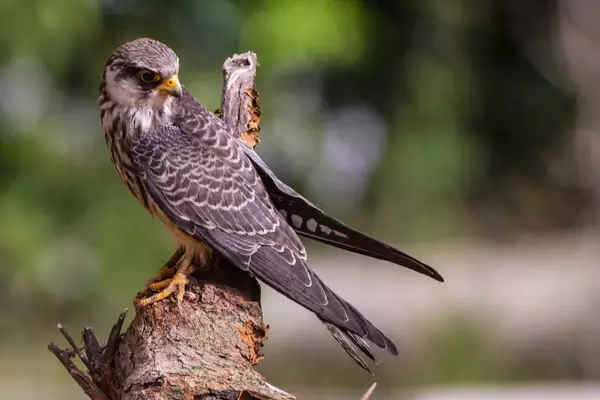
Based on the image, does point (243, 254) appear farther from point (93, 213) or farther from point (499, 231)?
point (499, 231)

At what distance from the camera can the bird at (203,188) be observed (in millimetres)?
3111

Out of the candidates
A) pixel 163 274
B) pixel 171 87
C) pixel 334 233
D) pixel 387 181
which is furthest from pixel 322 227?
pixel 387 181

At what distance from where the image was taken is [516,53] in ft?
32.9

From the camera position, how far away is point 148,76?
3.27 metres

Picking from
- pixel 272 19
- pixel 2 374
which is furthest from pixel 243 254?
pixel 2 374

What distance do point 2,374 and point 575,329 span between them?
5411 mm

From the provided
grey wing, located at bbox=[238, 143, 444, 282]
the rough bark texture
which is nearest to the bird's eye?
grey wing, located at bbox=[238, 143, 444, 282]

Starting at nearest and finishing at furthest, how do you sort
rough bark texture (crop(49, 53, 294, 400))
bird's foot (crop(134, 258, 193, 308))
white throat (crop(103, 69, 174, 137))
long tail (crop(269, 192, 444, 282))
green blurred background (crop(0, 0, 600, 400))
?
1. rough bark texture (crop(49, 53, 294, 400))
2. bird's foot (crop(134, 258, 193, 308))
3. long tail (crop(269, 192, 444, 282))
4. white throat (crop(103, 69, 174, 137))
5. green blurred background (crop(0, 0, 600, 400))

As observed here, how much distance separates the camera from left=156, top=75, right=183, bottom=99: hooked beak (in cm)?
326

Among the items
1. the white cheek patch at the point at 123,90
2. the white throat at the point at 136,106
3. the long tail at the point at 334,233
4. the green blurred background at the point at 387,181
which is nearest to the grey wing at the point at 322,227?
the long tail at the point at 334,233

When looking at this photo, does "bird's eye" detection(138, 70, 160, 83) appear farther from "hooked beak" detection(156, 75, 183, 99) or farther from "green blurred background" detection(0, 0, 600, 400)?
"green blurred background" detection(0, 0, 600, 400)

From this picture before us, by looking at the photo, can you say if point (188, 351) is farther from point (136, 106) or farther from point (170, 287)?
point (136, 106)

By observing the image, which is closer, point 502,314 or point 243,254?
point 243,254

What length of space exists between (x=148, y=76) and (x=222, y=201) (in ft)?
1.65
